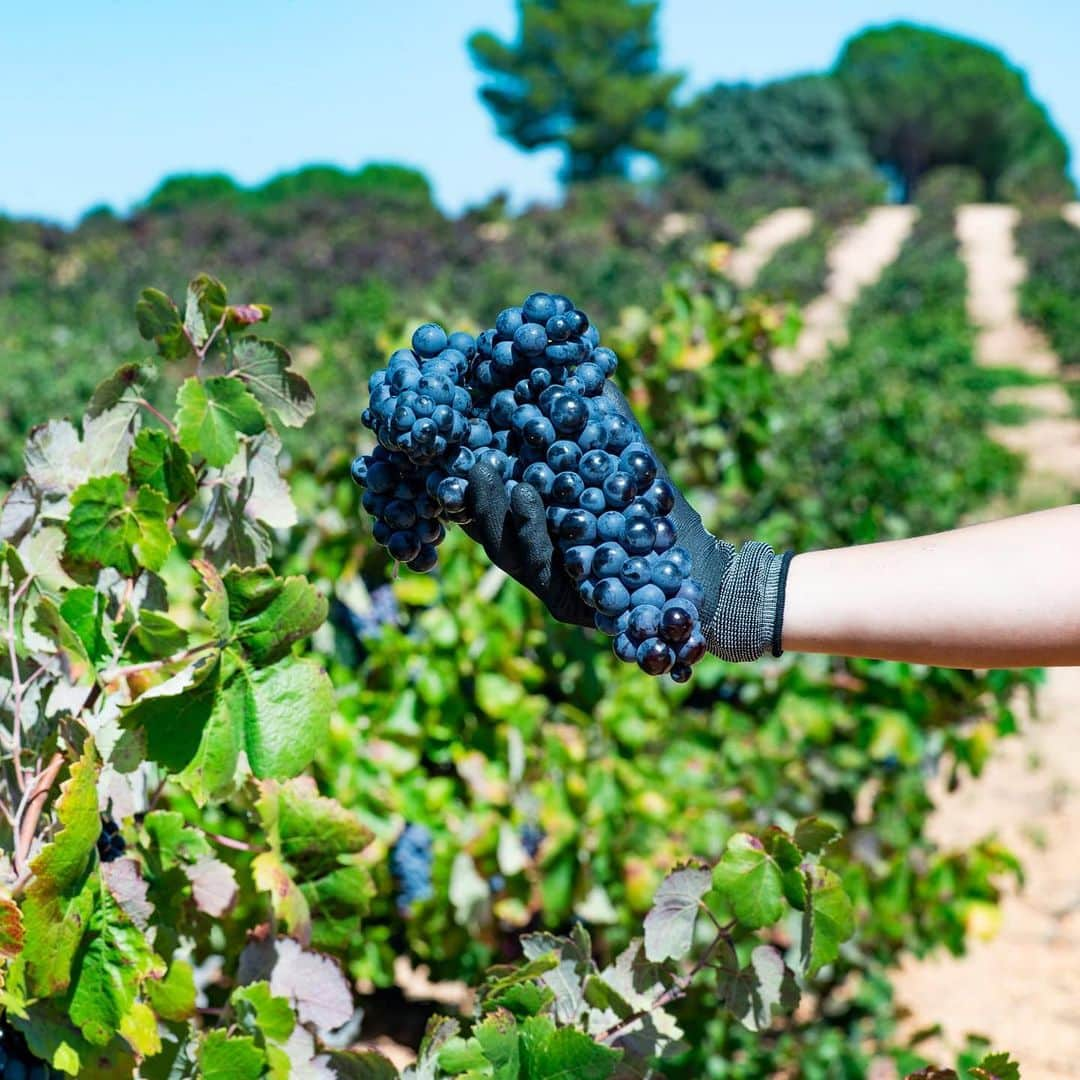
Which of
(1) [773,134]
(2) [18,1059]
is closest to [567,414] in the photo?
(2) [18,1059]

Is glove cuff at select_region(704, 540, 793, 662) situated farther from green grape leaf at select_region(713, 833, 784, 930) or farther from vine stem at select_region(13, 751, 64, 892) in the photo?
vine stem at select_region(13, 751, 64, 892)

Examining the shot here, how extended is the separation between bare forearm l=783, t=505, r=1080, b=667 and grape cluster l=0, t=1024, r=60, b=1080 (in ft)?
2.47

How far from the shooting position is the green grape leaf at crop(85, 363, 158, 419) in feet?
3.86

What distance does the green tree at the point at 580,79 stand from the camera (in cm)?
4662

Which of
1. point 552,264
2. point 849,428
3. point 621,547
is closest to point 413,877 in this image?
point 621,547

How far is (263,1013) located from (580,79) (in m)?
50.1

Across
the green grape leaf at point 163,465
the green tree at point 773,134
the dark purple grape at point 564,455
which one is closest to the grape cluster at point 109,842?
the green grape leaf at point 163,465

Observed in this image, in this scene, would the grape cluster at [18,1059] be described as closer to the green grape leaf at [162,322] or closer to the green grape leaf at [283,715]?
the green grape leaf at [283,715]

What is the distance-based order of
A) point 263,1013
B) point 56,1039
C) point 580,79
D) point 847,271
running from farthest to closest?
point 580,79 → point 847,271 → point 263,1013 → point 56,1039

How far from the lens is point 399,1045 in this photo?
2803mm

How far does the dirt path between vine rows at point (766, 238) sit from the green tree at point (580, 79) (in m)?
19.5

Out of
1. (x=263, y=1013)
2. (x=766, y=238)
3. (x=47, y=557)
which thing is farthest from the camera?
(x=766, y=238)

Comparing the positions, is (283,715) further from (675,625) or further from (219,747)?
(675,625)

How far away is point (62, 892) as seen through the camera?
877 millimetres
